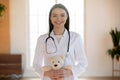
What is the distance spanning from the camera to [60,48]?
1521mm

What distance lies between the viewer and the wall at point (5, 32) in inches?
242

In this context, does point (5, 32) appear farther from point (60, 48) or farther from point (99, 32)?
point (60, 48)

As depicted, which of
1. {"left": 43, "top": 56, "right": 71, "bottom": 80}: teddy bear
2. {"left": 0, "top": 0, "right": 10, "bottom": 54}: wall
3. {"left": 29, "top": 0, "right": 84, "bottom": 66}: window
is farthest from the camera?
{"left": 29, "top": 0, "right": 84, "bottom": 66}: window

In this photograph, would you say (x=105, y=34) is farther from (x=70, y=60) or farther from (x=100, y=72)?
(x=70, y=60)

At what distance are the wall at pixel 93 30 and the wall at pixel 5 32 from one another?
0.10 metres

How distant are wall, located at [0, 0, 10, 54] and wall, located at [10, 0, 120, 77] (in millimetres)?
101

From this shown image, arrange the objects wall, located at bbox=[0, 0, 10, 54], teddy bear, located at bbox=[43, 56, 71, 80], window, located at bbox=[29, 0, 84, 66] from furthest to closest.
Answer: window, located at bbox=[29, 0, 84, 66] < wall, located at bbox=[0, 0, 10, 54] < teddy bear, located at bbox=[43, 56, 71, 80]

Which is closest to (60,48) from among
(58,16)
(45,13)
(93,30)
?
(58,16)

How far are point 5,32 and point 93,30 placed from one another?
2.27 meters

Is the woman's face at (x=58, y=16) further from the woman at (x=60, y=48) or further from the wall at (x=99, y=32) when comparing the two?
the wall at (x=99, y=32)

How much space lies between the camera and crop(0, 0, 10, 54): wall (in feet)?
20.2

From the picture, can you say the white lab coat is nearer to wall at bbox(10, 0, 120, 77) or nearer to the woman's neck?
the woman's neck

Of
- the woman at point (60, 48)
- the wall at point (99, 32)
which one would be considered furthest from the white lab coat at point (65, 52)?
the wall at point (99, 32)

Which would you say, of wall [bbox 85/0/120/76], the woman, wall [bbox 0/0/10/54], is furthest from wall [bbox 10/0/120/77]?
the woman
